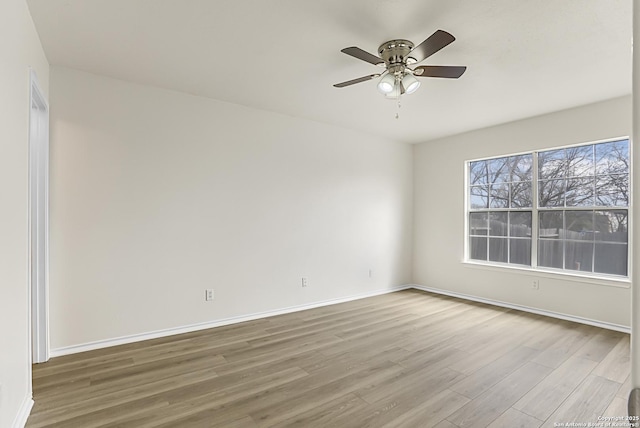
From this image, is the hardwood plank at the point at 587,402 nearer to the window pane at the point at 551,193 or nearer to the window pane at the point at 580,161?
the window pane at the point at 551,193

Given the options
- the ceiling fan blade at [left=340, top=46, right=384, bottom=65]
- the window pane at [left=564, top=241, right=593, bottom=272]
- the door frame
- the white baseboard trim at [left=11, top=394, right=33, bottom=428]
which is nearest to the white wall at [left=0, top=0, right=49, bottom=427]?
the white baseboard trim at [left=11, top=394, right=33, bottom=428]

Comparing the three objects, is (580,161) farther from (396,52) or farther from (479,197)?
(396,52)

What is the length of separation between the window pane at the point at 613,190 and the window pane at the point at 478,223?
4.51ft

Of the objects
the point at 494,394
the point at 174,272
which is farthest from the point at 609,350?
the point at 174,272

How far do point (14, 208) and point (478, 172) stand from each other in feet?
17.6

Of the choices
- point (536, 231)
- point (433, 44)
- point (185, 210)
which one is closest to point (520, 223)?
point (536, 231)

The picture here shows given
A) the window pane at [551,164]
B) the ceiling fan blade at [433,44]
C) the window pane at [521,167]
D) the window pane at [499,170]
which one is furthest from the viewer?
the window pane at [499,170]

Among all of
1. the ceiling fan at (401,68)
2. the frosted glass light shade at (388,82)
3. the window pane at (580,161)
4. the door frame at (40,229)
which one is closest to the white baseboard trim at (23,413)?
the door frame at (40,229)

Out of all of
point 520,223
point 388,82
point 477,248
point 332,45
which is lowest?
point 477,248

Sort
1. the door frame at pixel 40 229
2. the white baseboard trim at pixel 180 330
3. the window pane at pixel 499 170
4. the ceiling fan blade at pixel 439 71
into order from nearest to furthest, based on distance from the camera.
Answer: the ceiling fan blade at pixel 439 71
the door frame at pixel 40 229
the white baseboard trim at pixel 180 330
the window pane at pixel 499 170

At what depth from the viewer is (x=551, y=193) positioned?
4.24m

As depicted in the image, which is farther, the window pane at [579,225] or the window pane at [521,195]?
the window pane at [521,195]

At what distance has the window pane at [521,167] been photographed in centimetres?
444

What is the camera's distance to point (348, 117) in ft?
14.4
